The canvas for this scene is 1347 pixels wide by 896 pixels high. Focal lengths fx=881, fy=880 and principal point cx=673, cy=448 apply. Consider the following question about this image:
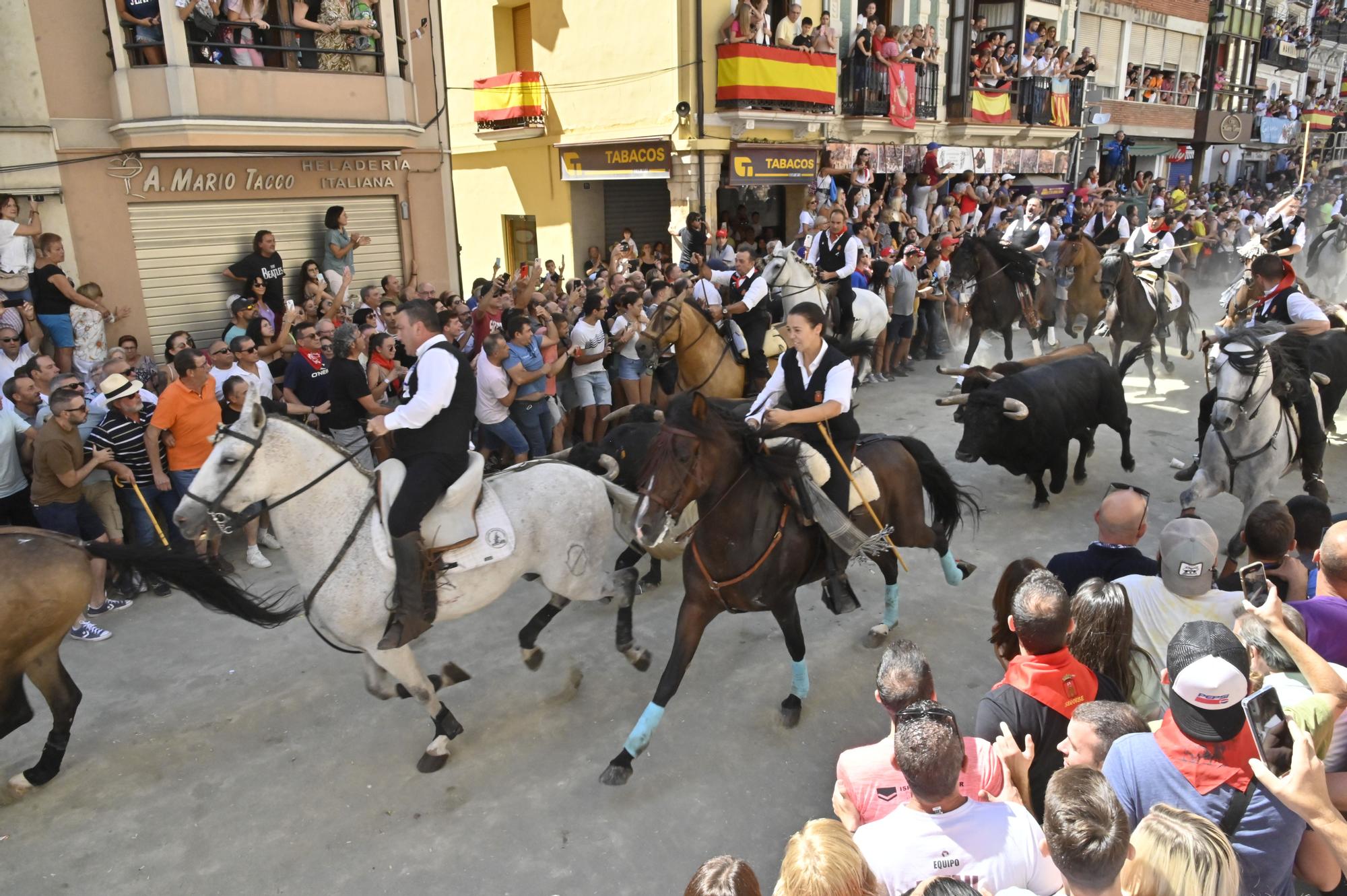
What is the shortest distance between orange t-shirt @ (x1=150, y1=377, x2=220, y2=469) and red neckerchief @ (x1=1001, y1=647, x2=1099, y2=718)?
20.0 ft

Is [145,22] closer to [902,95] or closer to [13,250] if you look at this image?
[13,250]

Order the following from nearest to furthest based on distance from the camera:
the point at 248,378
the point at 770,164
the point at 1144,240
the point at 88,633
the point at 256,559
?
the point at 88,633, the point at 248,378, the point at 256,559, the point at 1144,240, the point at 770,164

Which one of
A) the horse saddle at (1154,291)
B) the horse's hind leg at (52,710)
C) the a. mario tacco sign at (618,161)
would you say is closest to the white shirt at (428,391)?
the horse's hind leg at (52,710)

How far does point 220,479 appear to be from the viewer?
173 inches

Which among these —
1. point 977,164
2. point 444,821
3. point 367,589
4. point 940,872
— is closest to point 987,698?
point 940,872

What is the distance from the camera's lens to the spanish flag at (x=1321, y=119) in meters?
38.0

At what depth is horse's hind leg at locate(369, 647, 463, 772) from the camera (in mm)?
4898

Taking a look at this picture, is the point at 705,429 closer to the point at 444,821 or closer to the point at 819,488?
the point at 819,488

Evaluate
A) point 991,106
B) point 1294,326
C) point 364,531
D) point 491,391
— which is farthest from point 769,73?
point 364,531

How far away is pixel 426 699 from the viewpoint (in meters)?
5.03

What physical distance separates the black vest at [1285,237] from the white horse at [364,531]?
38.8 feet

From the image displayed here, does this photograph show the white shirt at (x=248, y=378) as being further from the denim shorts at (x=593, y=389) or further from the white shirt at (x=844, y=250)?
the white shirt at (x=844, y=250)

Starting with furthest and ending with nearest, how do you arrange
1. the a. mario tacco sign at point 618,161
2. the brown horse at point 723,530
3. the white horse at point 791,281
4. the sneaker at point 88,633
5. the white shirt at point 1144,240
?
1. the a. mario tacco sign at point 618,161
2. the white shirt at point 1144,240
3. the white horse at point 791,281
4. the sneaker at point 88,633
5. the brown horse at point 723,530

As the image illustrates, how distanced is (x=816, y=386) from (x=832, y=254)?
7578mm
